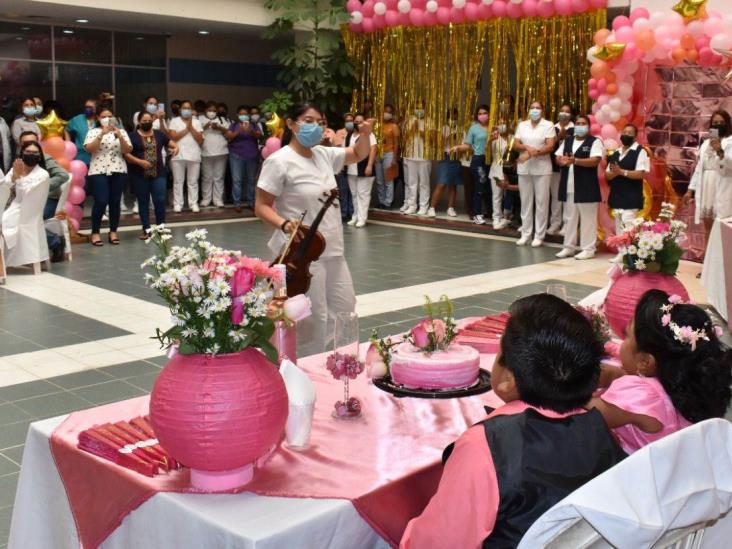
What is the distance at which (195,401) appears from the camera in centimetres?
212

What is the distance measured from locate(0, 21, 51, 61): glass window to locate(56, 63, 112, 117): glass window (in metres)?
0.38

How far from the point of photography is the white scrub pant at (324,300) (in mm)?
4723

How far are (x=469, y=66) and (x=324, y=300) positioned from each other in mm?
8970

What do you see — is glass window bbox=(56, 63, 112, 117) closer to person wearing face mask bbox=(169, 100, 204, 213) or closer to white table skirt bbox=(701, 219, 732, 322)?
person wearing face mask bbox=(169, 100, 204, 213)

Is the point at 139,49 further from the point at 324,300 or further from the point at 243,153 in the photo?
the point at 324,300

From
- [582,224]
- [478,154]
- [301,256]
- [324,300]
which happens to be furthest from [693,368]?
[478,154]

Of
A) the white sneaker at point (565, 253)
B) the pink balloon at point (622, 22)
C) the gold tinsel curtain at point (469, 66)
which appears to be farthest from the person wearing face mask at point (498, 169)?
the pink balloon at point (622, 22)

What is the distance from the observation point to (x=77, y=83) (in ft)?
53.7

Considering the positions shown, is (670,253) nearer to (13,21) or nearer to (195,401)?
(195,401)

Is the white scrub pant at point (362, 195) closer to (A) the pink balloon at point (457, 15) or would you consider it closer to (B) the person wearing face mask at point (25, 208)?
(A) the pink balloon at point (457, 15)

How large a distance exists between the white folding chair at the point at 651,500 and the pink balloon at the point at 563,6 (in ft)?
33.4

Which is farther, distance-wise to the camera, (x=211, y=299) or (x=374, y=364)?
(x=374, y=364)

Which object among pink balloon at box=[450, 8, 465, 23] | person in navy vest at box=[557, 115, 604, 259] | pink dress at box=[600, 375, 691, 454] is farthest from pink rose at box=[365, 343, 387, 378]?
pink balloon at box=[450, 8, 465, 23]

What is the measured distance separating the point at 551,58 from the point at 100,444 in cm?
1038
